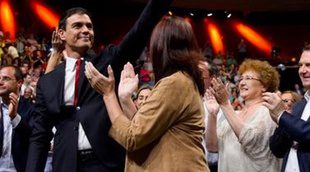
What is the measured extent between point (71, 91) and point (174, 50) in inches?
26.0

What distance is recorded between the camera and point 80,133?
101 inches

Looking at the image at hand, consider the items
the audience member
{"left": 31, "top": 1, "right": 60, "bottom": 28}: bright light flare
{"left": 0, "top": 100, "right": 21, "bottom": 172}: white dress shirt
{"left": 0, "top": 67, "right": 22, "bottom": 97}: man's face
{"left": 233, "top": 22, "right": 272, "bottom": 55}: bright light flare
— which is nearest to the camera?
the audience member

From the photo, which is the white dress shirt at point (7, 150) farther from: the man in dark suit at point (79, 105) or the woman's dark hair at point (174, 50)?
the woman's dark hair at point (174, 50)

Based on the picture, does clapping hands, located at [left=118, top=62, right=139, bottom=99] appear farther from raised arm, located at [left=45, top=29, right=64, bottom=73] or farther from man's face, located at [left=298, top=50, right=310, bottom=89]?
man's face, located at [left=298, top=50, right=310, bottom=89]

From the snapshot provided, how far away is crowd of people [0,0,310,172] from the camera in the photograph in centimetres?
217

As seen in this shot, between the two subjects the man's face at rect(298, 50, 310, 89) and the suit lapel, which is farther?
the man's face at rect(298, 50, 310, 89)

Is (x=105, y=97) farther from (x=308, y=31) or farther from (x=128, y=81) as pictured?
(x=308, y=31)

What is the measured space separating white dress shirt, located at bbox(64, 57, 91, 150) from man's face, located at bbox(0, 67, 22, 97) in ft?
4.70

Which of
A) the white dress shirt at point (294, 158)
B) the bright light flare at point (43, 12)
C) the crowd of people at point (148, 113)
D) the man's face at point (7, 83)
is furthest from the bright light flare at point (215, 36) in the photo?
the white dress shirt at point (294, 158)

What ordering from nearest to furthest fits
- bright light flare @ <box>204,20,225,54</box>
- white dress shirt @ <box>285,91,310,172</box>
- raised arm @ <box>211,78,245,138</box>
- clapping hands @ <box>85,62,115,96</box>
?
clapping hands @ <box>85,62,115,96</box> < white dress shirt @ <box>285,91,310,172</box> < raised arm @ <box>211,78,245,138</box> < bright light flare @ <box>204,20,225,54</box>

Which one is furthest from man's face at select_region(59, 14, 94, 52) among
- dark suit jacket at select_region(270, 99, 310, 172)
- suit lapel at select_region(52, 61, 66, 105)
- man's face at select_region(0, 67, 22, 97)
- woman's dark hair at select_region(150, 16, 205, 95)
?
man's face at select_region(0, 67, 22, 97)

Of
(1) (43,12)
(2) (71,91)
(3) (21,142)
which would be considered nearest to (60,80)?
(2) (71,91)

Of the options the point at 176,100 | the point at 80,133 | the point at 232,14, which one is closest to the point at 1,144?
the point at 80,133

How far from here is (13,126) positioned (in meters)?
3.77
